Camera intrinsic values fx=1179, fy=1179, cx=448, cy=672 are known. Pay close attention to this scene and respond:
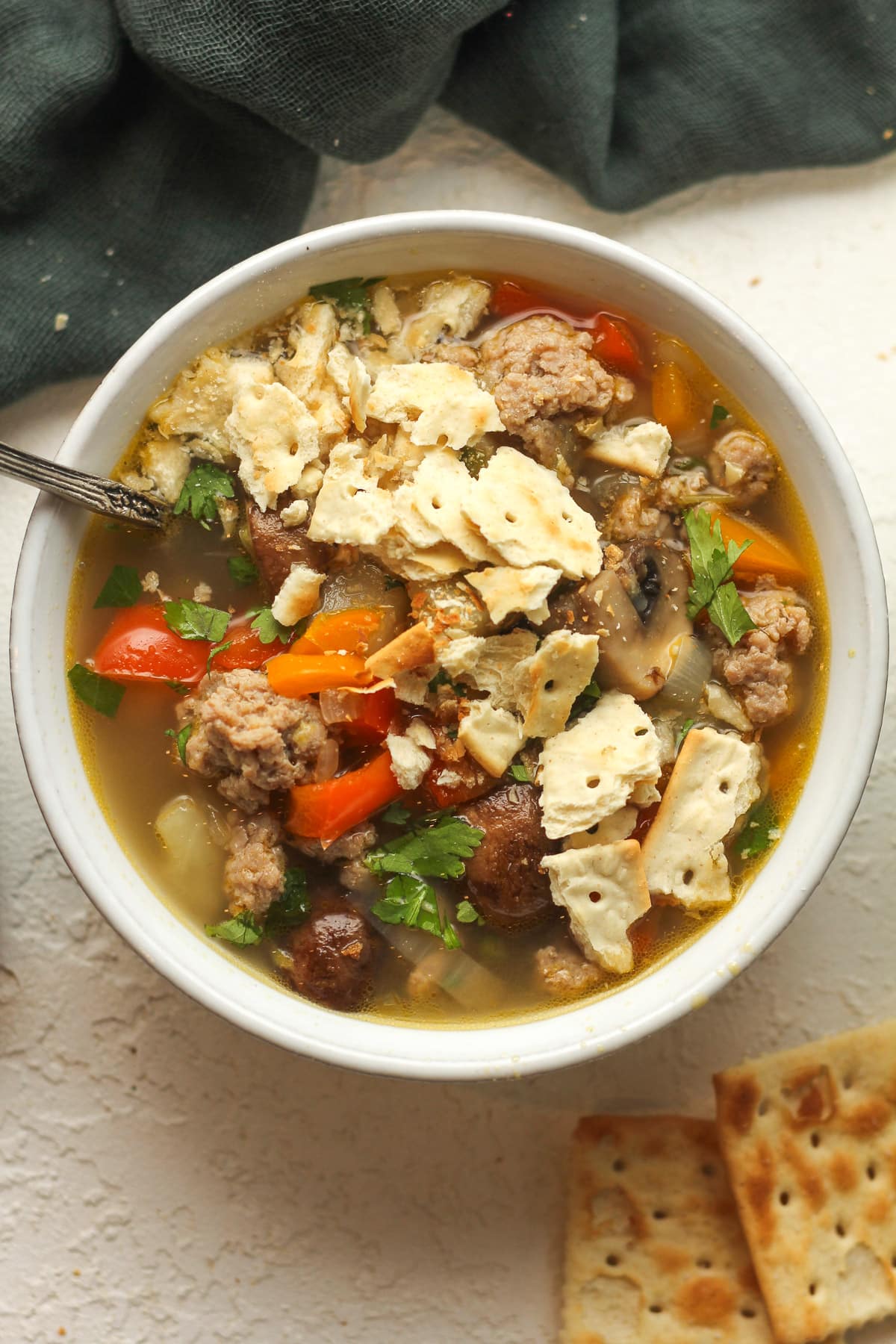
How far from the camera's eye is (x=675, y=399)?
2.99 meters

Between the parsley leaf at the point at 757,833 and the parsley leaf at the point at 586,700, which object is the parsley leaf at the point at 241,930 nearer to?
the parsley leaf at the point at 586,700

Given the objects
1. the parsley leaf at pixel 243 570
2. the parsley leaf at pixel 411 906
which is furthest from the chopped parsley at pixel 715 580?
the parsley leaf at pixel 243 570

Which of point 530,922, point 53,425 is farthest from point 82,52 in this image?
point 530,922

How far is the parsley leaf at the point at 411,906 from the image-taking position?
289 centimetres

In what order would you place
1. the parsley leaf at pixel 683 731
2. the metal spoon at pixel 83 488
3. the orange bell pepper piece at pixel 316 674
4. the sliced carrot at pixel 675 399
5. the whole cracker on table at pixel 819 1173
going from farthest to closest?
the whole cracker on table at pixel 819 1173 < the sliced carrot at pixel 675 399 < the parsley leaf at pixel 683 731 < the orange bell pepper piece at pixel 316 674 < the metal spoon at pixel 83 488

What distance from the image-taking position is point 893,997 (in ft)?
11.2

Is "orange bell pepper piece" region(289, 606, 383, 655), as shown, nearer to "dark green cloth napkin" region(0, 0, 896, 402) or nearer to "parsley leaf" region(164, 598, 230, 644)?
"parsley leaf" region(164, 598, 230, 644)

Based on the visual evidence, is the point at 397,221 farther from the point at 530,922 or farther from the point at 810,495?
the point at 530,922

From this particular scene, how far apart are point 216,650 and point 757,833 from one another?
1412mm

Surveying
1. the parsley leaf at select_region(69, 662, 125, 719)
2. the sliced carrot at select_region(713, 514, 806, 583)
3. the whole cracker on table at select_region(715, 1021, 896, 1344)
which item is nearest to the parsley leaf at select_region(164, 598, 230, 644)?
the parsley leaf at select_region(69, 662, 125, 719)

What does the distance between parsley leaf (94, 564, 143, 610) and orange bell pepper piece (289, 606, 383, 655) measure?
0.48m

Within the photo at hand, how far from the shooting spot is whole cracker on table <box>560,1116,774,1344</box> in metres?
3.30

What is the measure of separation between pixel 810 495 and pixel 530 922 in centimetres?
125

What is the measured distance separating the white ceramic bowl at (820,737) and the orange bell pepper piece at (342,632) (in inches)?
24.3
